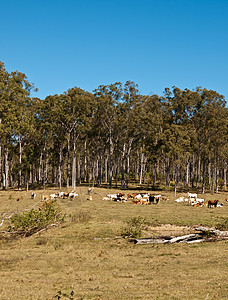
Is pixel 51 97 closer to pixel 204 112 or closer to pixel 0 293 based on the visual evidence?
pixel 204 112

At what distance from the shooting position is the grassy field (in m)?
10.4

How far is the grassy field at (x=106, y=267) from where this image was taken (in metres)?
10.4

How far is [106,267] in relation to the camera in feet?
46.4

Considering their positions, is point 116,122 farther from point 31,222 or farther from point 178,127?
point 31,222

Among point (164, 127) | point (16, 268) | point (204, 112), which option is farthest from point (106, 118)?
point (16, 268)

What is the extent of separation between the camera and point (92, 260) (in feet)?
50.7

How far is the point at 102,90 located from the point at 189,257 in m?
52.3

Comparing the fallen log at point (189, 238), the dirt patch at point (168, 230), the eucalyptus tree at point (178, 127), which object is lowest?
the dirt patch at point (168, 230)

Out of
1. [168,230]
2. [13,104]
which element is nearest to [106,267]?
Answer: [168,230]

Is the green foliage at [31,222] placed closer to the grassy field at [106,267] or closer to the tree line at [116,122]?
the grassy field at [106,267]

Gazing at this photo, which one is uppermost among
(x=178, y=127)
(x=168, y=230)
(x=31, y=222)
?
(x=178, y=127)

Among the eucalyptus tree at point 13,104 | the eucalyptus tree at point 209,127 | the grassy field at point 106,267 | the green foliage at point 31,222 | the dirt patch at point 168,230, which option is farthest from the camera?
the eucalyptus tree at point 209,127

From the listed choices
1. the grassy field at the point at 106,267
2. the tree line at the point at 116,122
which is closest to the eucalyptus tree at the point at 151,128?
the tree line at the point at 116,122

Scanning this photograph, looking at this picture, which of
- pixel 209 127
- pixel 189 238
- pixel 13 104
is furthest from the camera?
pixel 209 127
